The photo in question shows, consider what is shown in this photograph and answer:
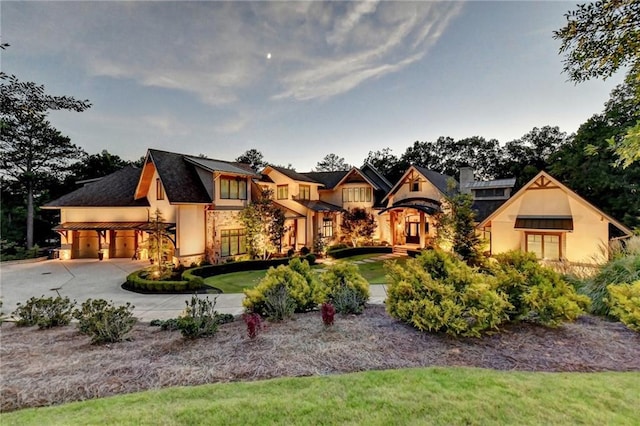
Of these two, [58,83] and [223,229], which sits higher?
[58,83]

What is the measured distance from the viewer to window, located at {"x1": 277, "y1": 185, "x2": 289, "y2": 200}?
24158mm

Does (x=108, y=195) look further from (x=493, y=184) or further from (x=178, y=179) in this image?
(x=493, y=184)

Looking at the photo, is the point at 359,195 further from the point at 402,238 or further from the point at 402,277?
the point at 402,277

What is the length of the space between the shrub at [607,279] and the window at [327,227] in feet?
59.1

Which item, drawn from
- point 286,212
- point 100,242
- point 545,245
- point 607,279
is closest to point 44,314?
point 100,242

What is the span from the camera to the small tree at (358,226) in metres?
24.7

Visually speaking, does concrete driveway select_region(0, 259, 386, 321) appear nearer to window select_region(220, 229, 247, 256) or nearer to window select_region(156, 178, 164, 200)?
window select_region(156, 178, 164, 200)

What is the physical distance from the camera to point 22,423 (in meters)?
3.26

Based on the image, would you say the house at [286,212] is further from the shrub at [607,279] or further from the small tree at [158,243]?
the shrub at [607,279]

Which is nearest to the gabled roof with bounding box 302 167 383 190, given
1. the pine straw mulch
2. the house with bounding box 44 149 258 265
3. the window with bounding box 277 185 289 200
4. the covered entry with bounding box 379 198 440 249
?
the covered entry with bounding box 379 198 440 249

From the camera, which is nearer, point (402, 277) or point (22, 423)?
point (22, 423)

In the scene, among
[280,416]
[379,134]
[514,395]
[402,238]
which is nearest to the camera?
[280,416]

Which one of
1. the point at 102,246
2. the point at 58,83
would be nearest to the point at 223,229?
the point at 102,246

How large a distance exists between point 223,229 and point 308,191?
9.27 meters
